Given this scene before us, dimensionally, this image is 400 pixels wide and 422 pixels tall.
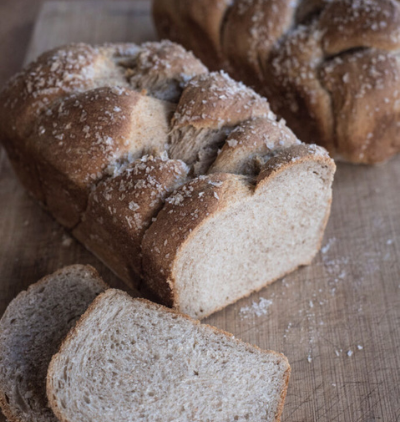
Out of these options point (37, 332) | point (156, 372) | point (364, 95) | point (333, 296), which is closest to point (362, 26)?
point (364, 95)

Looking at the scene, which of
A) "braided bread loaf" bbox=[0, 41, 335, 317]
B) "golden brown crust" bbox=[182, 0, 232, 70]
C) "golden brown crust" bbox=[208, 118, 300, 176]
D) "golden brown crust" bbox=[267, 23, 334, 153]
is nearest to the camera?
"braided bread loaf" bbox=[0, 41, 335, 317]

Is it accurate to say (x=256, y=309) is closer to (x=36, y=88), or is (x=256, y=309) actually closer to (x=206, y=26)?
(x=36, y=88)

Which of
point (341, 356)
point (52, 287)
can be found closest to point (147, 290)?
point (52, 287)

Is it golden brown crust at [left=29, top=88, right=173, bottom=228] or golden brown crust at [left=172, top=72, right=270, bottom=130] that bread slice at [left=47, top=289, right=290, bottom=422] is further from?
→ golden brown crust at [left=172, top=72, right=270, bottom=130]

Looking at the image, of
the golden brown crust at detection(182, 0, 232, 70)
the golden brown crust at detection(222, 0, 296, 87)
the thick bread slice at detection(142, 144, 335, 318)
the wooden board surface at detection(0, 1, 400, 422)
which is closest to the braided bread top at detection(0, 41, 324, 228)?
the thick bread slice at detection(142, 144, 335, 318)

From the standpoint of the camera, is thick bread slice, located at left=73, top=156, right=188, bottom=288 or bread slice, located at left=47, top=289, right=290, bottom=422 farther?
thick bread slice, located at left=73, top=156, right=188, bottom=288

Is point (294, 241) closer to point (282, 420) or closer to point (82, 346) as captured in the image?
point (282, 420)
